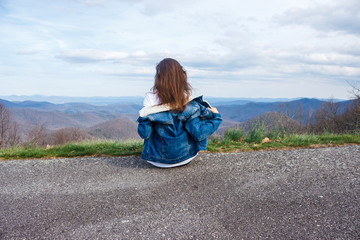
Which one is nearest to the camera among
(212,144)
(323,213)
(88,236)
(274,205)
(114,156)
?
(88,236)

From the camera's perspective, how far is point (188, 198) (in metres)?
3.47

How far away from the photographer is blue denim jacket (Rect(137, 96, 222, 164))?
414cm

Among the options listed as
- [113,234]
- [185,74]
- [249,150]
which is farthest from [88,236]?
[249,150]

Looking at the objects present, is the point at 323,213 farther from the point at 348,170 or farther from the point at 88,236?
the point at 88,236

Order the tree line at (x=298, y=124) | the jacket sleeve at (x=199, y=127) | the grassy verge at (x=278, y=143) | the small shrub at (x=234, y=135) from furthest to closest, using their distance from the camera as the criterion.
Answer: the tree line at (x=298, y=124)
the small shrub at (x=234, y=135)
the grassy verge at (x=278, y=143)
the jacket sleeve at (x=199, y=127)

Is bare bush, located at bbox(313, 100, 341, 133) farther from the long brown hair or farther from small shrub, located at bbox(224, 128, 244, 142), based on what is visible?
the long brown hair

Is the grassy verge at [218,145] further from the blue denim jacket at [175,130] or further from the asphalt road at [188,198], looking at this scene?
the blue denim jacket at [175,130]

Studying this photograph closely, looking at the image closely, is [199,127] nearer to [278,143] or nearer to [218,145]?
[218,145]

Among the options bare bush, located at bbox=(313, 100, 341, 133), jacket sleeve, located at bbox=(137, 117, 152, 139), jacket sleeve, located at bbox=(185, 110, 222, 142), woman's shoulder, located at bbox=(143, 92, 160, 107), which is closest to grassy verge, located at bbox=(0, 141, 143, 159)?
jacket sleeve, located at bbox=(137, 117, 152, 139)

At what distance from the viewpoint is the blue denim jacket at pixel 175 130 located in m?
4.14

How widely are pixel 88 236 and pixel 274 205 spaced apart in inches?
81.2

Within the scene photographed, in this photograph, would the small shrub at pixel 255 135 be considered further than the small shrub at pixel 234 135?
No

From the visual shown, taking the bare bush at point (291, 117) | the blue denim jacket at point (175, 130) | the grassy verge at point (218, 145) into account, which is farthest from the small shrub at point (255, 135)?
the bare bush at point (291, 117)

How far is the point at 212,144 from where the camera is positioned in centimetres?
611
